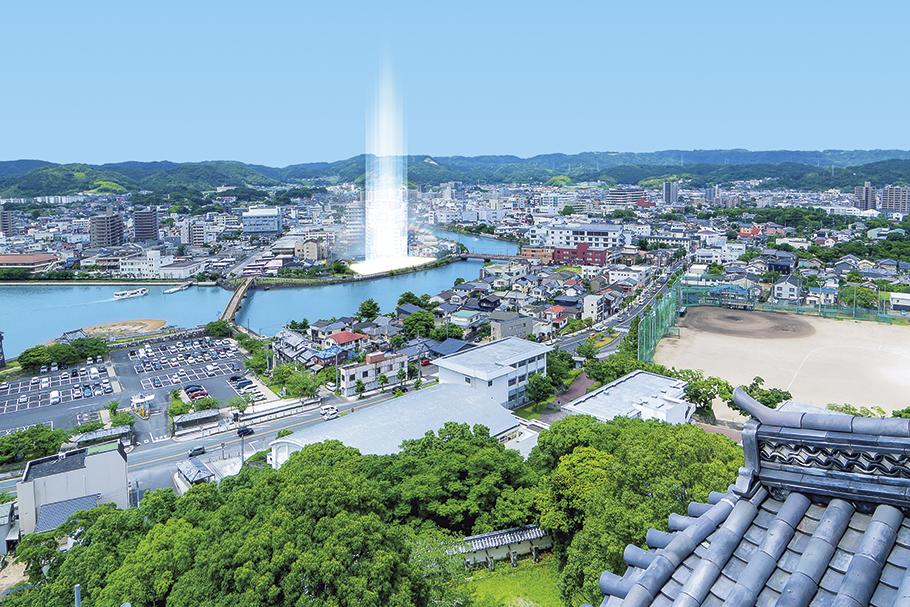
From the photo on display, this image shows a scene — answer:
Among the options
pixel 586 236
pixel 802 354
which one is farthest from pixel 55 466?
pixel 586 236

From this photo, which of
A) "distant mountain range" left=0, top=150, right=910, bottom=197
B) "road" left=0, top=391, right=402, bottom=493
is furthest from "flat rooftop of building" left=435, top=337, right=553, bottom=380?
"distant mountain range" left=0, top=150, right=910, bottom=197

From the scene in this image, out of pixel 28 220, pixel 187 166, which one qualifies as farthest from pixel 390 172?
pixel 187 166

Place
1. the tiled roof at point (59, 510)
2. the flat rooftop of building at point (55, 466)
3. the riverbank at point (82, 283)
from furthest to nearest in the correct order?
the riverbank at point (82, 283)
the flat rooftop of building at point (55, 466)
the tiled roof at point (59, 510)

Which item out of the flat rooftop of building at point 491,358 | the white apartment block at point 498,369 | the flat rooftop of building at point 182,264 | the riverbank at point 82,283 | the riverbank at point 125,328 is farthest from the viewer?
the flat rooftop of building at point 182,264

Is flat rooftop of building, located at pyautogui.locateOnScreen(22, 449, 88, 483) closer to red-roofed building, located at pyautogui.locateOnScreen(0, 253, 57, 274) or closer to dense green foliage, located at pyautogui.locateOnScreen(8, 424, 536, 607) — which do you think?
dense green foliage, located at pyautogui.locateOnScreen(8, 424, 536, 607)

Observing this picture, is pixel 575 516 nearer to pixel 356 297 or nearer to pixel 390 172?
pixel 356 297

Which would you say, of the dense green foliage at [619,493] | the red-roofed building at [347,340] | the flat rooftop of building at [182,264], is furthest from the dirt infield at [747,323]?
the flat rooftop of building at [182,264]

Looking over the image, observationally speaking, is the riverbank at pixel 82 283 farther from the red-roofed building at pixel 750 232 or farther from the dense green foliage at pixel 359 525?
the red-roofed building at pixel 750 232
